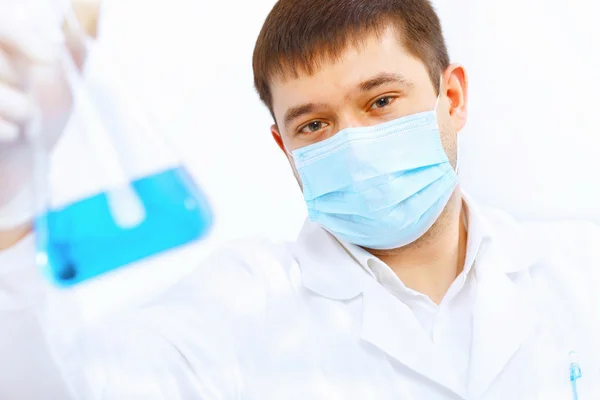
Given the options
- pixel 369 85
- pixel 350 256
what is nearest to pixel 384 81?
pixel 369 85

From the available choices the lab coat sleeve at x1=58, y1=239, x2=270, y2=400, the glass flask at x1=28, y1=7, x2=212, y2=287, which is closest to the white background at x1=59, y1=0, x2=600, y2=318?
the lab coat sleeve at x1=58, y1=239, x2=270, y2=400

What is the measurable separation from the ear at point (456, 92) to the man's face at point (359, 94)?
6 cm

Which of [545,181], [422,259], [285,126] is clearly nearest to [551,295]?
[422,259]

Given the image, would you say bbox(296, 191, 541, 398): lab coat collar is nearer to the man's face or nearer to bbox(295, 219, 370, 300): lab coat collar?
bbox(295, 219, 370, 300): lab coat collar

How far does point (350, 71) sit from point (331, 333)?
0.47 metres

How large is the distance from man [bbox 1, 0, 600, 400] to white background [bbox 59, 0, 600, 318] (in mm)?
200

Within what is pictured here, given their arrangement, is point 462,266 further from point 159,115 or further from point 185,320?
point 159,115

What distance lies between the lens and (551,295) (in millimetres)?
1228

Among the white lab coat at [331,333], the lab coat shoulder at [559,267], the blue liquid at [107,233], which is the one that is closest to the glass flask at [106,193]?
the blue liquid at [107,233]

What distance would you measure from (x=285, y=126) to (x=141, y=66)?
0.38m

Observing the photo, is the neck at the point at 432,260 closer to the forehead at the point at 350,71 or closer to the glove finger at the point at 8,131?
the forehead at the point at 350,71

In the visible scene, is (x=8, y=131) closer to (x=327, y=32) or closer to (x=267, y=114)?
(x=327, y=32)

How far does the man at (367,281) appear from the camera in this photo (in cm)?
107

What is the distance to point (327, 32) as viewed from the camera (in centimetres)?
113
